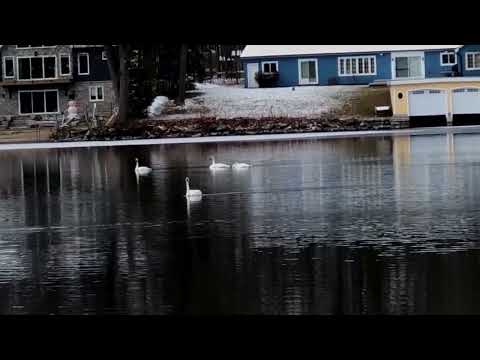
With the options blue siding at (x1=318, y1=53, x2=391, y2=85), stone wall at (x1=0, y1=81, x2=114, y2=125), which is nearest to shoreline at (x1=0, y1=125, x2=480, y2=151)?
blue siding at (x1=318, y1=53, x2=391, y2=85)

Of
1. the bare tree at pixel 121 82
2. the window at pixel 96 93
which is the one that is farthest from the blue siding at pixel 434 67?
the window at pixel 96 93

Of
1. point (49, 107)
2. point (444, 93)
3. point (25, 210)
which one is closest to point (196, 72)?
point (49, 107)

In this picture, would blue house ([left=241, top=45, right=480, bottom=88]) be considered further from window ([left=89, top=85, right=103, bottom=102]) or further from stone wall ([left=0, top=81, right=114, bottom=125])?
window ([left=89, top=85, right=103, bottom=102])

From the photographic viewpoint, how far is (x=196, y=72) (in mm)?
71625

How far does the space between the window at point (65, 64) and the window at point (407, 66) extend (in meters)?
21.2

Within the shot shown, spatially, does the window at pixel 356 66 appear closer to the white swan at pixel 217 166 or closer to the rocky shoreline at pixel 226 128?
the rocky shoreline at pixel 226 128

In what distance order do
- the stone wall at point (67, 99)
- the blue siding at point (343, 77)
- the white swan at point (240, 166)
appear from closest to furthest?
the white swan at point (240, 166), the blue siding at point (343, 77), the stone wall at point (67, 99)

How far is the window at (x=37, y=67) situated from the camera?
70938 mm

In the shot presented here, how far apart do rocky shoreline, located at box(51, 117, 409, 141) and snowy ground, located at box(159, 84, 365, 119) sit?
6.36 ft

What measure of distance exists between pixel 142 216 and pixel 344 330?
53.3ft

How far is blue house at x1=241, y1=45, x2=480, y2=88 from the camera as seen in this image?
226 feet

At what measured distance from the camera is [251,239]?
835 inches

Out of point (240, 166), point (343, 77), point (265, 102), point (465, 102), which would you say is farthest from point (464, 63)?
point (240, 166)

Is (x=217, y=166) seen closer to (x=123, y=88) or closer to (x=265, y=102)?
(x=123, y=88)
